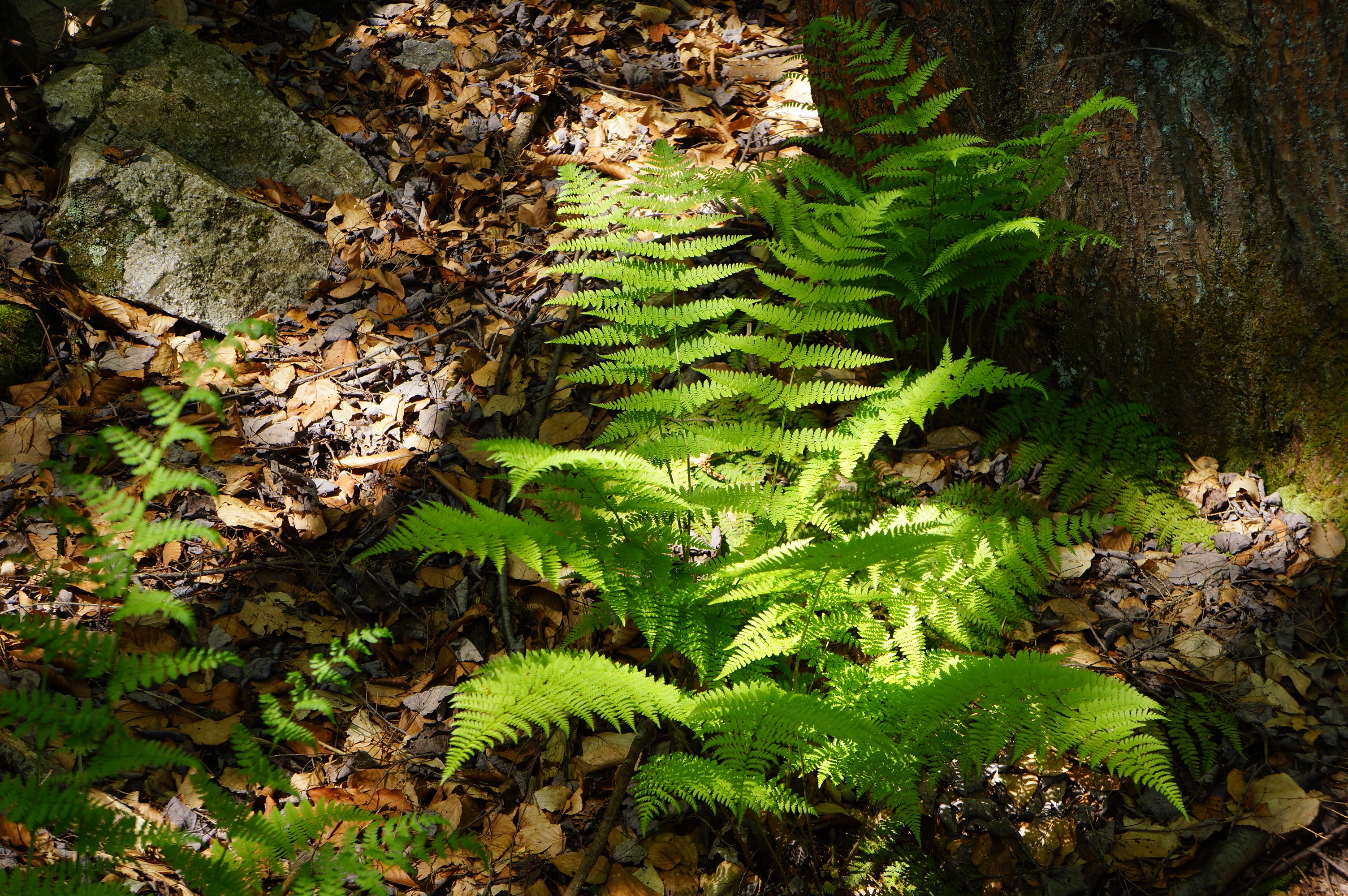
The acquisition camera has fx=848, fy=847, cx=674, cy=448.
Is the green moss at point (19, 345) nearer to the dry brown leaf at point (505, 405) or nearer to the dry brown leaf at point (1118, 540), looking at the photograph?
the dry brown leaf at point (505, 405)

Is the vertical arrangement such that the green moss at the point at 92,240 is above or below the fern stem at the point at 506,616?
above

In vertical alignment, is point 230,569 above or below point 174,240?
below

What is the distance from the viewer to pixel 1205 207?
288cm

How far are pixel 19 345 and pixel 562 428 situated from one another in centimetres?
228

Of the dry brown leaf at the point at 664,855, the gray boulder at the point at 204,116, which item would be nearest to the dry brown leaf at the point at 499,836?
the dry brown leaf at the point at 664,855

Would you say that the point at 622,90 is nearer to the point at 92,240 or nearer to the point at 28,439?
the point at 92,240

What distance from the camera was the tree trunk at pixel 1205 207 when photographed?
2680 millimetres

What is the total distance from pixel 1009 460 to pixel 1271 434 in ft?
2.77

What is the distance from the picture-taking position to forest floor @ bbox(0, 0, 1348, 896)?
2336mm

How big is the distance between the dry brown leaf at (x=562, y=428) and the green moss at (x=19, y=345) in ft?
7.06

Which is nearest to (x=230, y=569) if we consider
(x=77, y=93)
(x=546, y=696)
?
(x=546, y=696)

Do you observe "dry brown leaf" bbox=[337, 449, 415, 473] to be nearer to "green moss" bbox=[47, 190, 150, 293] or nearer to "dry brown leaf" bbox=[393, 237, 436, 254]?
"dry brown leaf" bbox=[393, 237, 436, 254]

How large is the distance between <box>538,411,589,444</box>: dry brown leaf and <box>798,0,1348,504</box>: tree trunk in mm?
1857

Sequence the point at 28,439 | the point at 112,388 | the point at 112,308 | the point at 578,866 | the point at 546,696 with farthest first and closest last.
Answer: the point at 112,308
the point at 112,388
the point at 28,439
the point at 578,866
the point at 546,696
